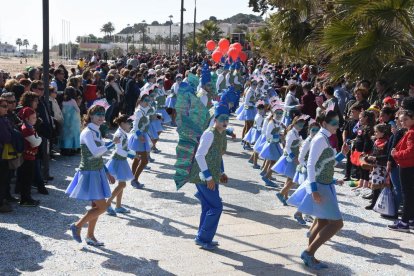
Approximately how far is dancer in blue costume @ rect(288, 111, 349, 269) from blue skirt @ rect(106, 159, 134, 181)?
2.83m

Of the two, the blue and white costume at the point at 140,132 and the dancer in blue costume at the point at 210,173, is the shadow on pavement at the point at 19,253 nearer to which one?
the dancer in blue costume at the point at 210,173

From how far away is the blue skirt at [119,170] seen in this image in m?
7.88

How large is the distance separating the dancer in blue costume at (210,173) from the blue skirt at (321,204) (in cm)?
106

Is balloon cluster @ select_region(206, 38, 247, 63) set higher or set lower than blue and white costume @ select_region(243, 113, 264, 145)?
higher

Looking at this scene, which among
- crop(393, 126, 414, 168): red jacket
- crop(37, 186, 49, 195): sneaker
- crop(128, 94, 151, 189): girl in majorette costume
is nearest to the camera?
crop(393, 126, 414, 168): red jacket

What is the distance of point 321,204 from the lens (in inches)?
238

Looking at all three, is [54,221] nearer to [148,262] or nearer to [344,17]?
[148,262]

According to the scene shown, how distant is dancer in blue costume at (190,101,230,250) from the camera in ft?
21.2

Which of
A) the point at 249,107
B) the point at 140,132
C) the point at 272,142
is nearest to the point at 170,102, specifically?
the point at 249,107

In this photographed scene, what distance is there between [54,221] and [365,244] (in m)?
4.34

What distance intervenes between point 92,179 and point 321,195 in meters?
2.78

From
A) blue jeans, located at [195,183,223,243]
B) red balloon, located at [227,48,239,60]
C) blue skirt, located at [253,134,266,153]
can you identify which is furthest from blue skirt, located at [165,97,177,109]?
blue jeans, located at [195,183,223,243]

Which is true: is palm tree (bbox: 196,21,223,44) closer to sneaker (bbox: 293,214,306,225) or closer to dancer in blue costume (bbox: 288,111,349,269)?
sneaker (bbox: 293,214,306,225)

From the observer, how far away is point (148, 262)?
6.17 meters
